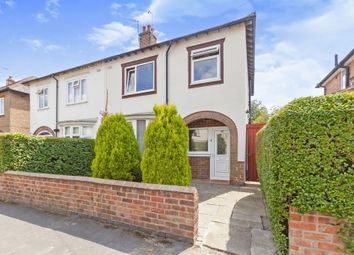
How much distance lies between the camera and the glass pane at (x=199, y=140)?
30.7 ft

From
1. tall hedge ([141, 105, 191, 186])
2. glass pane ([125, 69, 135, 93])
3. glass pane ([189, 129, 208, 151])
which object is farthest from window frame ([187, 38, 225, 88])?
tall hedge ([141, 105, 191, 186])

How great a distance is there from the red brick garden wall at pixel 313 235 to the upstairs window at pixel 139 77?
832 cm

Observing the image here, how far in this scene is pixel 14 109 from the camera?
54.4 ft

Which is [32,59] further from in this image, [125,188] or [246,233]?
[246,233]

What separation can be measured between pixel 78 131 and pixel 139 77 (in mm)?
5184

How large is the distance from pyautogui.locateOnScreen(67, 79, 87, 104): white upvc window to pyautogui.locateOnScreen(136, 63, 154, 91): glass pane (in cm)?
394

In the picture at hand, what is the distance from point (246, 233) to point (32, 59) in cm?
1194

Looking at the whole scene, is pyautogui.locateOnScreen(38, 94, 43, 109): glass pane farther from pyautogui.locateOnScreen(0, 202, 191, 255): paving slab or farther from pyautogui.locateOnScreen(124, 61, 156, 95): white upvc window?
pyautogui.locateOnScreen(0, 202, 191, 255): paving slab

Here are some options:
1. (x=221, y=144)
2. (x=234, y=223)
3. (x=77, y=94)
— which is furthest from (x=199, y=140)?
(x=77, y=94)

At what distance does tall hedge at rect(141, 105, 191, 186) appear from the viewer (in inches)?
163

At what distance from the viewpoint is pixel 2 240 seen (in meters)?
3.56

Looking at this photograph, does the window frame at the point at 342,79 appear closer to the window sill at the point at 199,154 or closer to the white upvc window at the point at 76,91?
the window sill at the point at 199,154

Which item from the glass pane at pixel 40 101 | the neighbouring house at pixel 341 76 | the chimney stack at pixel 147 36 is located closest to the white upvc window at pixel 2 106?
the glass pane at pixel 40 101

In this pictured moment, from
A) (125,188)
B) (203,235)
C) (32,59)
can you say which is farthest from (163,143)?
(32,59)
